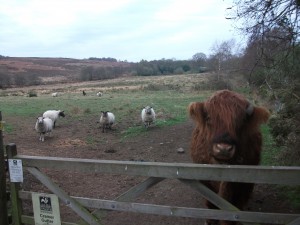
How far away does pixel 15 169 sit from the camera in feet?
14.5

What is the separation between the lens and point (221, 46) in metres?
49.2

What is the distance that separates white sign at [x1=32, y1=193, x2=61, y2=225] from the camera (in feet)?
14.0

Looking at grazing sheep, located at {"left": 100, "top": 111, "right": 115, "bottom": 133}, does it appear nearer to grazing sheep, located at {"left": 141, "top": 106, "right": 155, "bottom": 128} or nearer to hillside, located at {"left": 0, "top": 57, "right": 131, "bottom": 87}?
grazing sheep, located at {"left": 141, "top": 106, "right": 155, "bottom": 128}

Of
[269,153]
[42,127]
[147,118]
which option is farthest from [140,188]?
[147,118]

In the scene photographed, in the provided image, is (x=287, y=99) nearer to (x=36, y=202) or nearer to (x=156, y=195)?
(x=156, y=195)

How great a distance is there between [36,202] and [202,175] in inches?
90.1

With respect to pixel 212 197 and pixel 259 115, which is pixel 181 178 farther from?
pixel 259 115

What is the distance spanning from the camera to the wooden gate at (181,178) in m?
3.21

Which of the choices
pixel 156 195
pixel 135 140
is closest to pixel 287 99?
pixel 156 195

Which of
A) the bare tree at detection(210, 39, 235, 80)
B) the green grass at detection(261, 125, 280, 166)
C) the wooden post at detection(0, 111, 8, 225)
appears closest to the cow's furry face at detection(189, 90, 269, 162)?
the wooden post at detection(0, 111, 8, 225)

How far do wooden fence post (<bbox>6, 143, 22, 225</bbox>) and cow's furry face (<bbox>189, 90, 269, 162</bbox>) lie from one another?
2.44m

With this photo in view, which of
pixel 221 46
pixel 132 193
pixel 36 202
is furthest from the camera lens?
pixel 221 46

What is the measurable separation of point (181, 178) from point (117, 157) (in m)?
7.93

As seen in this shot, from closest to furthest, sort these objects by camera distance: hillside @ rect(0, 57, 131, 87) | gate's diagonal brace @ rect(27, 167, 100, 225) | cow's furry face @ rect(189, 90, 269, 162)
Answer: cow's furry face @ rect(189, 90, 269, 162) < gate's diagonal brace @ rect(27, 167, 100, 225) < hillside @ rect(0, 57, 131, 87)
